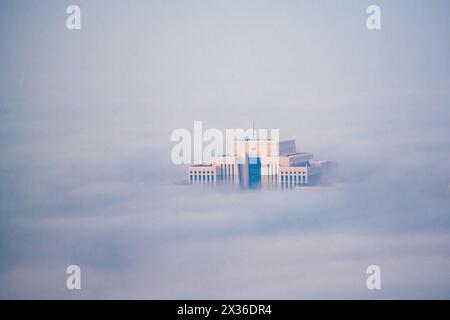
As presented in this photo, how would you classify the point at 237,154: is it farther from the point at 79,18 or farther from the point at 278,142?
the point at 79,18
